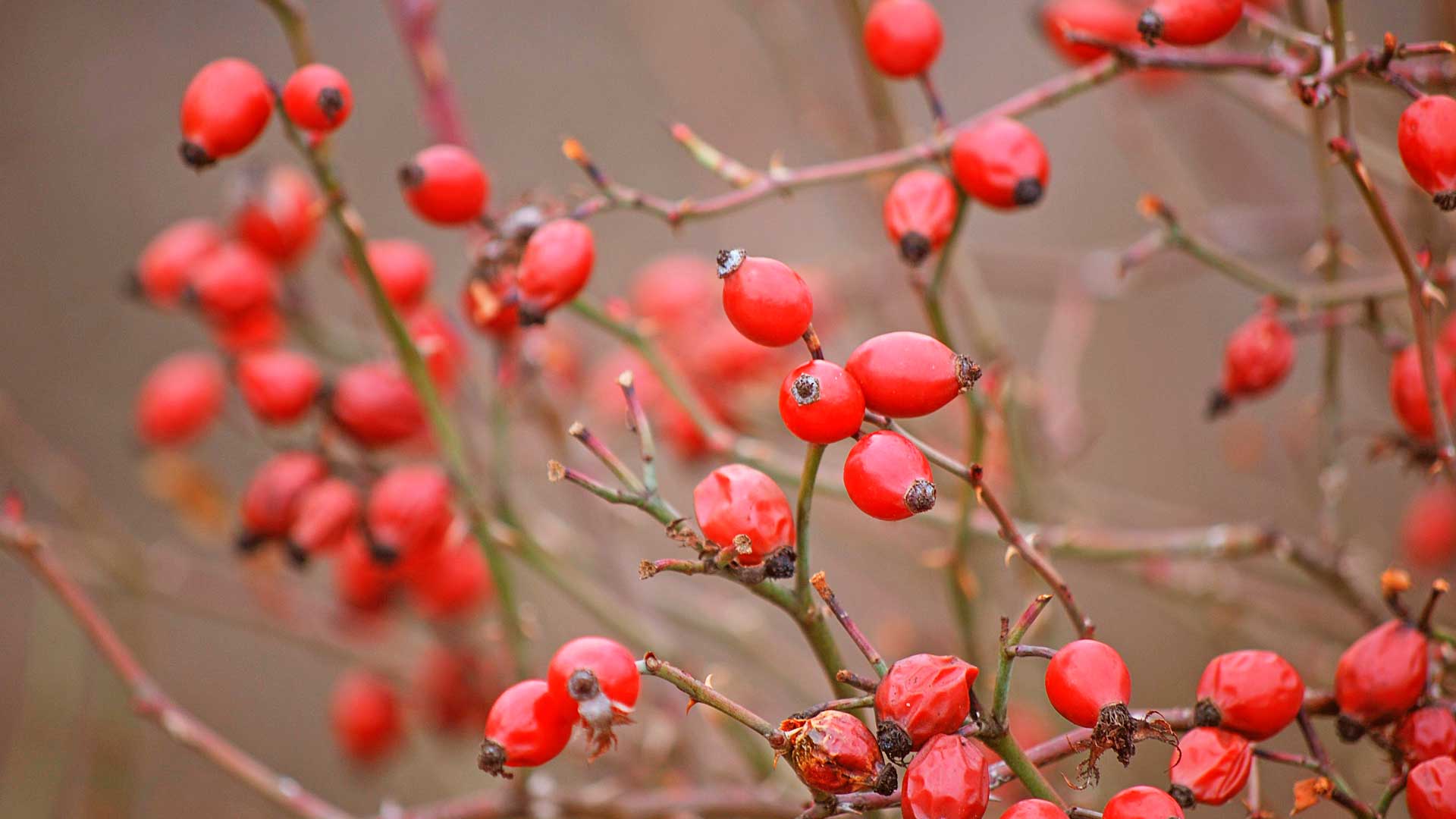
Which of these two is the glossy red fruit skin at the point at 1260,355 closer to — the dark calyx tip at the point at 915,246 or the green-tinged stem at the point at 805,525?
the dark calyx tip at the point at 915,246

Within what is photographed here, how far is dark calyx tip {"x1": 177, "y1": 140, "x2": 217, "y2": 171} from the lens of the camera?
84 centimetres

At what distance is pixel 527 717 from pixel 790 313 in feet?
0.91

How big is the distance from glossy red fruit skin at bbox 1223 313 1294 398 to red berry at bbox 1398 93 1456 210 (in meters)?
0.25

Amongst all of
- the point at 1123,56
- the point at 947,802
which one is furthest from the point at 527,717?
the point at 1123,56

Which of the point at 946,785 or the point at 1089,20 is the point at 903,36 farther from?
the point at 946,785

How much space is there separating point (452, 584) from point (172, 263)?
1.53 feet

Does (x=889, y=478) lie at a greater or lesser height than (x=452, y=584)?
lesser

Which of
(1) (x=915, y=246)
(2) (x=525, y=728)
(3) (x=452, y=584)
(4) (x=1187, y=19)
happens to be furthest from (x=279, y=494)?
(4) (x=1187, y=19)

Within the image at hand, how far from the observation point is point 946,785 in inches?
22.0

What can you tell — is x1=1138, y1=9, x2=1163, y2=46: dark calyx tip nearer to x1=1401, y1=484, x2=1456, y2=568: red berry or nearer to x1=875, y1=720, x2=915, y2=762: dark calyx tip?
x1=875, y1=720, x2=915, y2=762: dark calyx tip

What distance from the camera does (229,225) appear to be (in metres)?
1.22

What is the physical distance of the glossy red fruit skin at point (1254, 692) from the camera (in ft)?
2.08

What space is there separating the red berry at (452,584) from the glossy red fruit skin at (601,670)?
69 cm

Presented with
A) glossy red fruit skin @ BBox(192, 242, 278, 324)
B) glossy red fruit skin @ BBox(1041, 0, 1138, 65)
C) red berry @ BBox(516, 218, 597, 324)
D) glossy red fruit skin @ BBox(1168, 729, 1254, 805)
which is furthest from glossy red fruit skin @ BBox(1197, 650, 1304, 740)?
glossy red fruit skin @ BBox(192, 242, 278, 324)
